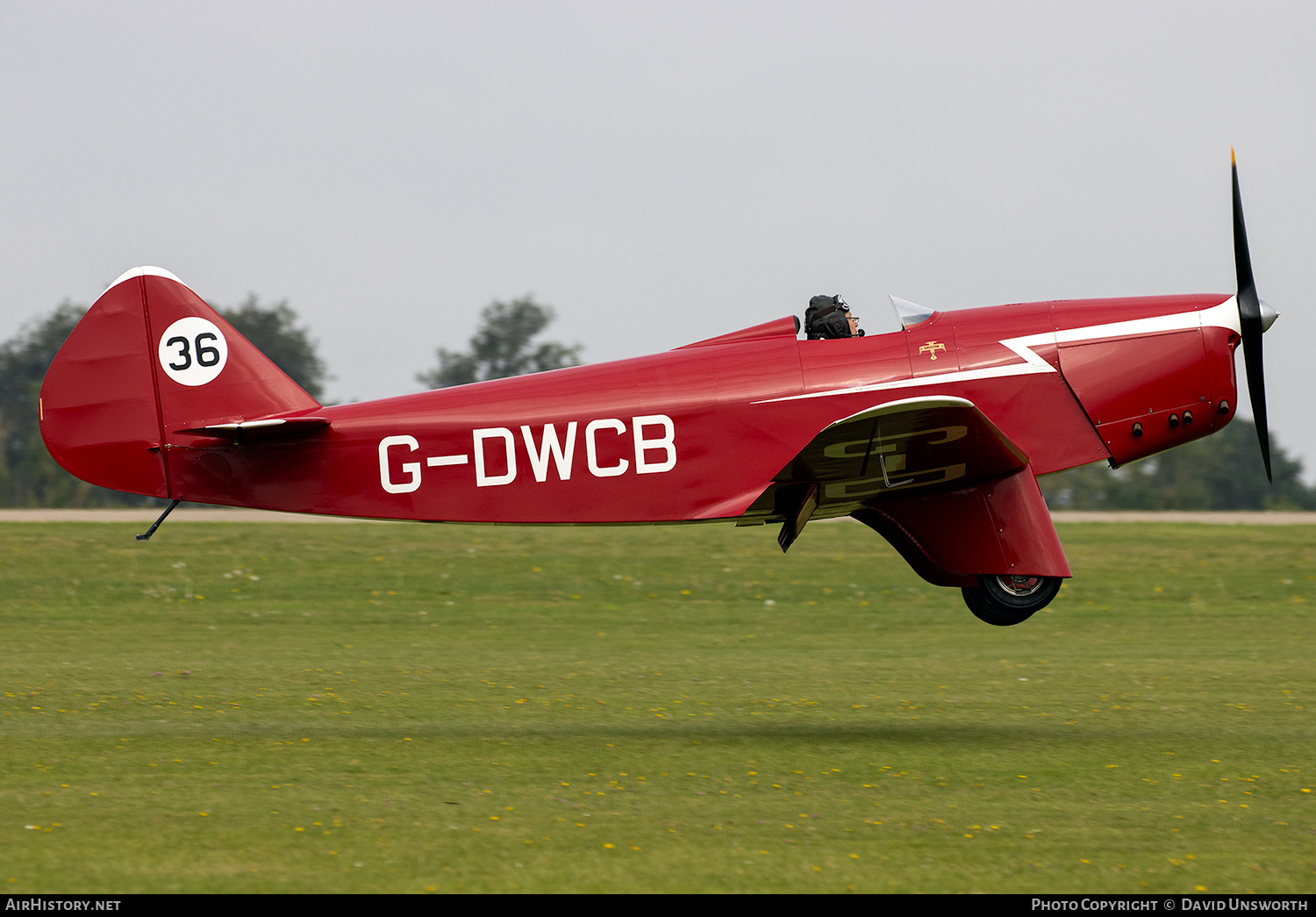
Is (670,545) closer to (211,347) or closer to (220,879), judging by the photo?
(211,347)

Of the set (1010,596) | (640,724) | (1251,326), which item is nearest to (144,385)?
(640,724)

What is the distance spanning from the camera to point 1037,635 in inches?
708

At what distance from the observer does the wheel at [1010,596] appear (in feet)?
33.4

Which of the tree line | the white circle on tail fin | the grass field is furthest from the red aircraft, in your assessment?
the tree line

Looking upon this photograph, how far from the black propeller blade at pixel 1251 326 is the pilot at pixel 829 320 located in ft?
9.80

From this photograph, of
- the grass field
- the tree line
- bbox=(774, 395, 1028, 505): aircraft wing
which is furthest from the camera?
the tree line

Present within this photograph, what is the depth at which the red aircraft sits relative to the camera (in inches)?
379

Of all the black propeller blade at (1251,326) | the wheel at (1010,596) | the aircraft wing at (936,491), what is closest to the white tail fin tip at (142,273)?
the aircraft wing at (936,491)

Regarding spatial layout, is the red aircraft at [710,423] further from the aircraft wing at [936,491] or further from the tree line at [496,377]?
the tree line at [496,377]

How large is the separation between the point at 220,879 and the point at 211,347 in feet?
15.4

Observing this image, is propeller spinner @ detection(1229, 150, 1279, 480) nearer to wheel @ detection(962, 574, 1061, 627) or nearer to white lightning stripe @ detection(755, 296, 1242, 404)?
white lightning stripe @ detection(755, 296, 1242, 404)

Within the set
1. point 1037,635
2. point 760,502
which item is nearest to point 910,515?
point 760,502

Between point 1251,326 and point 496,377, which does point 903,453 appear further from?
point 496,377

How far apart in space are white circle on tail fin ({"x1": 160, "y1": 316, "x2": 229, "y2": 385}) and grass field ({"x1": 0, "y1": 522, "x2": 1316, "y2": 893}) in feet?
9.19
